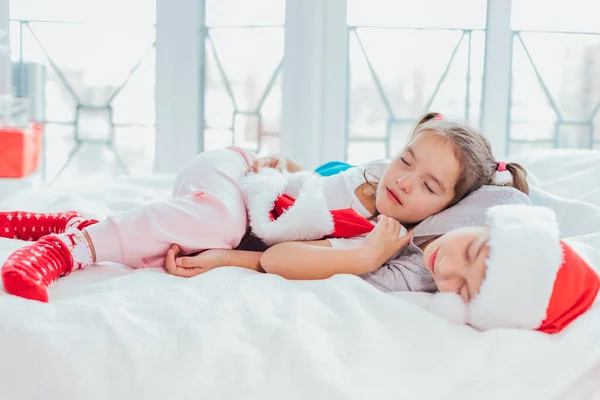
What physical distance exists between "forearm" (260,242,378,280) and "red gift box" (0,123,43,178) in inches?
64.0

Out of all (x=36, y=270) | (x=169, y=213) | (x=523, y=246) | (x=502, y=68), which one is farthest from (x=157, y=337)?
(x=502, y=68)

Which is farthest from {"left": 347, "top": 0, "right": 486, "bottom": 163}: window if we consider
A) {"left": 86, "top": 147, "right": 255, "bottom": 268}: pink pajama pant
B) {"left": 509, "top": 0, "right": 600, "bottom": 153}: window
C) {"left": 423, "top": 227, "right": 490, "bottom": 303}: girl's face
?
{"left": 423, "top": 227, "right": 490, "bottom": 303}: girl's face

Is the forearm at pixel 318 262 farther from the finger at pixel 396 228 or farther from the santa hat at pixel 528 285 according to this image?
the santa hat at pixel 528 285

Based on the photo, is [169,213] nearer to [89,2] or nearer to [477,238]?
[477,238]

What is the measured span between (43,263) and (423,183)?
0.69 metres

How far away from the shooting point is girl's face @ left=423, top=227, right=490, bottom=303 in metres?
1.04

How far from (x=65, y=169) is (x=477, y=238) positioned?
241cm

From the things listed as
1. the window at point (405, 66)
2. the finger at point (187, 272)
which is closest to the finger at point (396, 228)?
the finger at point (187, 272)

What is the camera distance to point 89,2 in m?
2.96

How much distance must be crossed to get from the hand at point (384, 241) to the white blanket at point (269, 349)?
0.47 feet

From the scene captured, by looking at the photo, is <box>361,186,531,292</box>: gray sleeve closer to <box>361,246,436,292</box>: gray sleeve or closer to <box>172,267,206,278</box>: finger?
<box>361,246,436,292</box>: gray sleeve

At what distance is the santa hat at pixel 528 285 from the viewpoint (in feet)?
3.26

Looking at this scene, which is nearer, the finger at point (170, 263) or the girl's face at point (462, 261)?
the girl's face at point (462, 261)

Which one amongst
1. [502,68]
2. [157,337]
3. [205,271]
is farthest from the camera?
[502,68]
